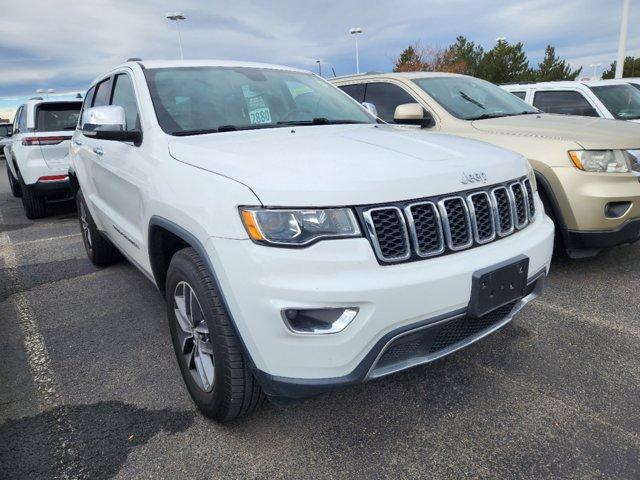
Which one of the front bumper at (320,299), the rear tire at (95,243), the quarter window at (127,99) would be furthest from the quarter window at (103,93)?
the front bumper at (320,299)

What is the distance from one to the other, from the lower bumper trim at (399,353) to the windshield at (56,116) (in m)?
7.28

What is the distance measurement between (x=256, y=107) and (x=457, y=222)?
5.37ft

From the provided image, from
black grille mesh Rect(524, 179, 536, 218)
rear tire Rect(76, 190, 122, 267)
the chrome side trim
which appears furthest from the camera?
rear tire Rect(76, 190, 122, 267)

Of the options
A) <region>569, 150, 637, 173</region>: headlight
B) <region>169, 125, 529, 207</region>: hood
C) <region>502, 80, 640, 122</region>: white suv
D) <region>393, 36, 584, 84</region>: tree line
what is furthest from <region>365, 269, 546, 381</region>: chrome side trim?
<region>393, 36, 584, 84</region>: tree line

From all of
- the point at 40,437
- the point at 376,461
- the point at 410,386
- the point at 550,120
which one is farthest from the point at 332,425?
the point at 550,120

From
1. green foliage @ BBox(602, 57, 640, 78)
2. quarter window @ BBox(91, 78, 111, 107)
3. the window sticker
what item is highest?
quarter window @ BBox(91, 78, 111, 107)

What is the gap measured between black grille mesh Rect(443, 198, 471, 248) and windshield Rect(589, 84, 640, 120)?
6.20 m

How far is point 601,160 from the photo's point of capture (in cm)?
363

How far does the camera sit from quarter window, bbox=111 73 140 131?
3018 mm

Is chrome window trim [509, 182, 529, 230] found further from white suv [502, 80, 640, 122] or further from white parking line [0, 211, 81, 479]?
white suv [502, 80, 640, 122]

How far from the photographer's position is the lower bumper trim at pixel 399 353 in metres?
1.78

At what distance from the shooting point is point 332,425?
2248 millimetres

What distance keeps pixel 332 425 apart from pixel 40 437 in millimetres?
1384

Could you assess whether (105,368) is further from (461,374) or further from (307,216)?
(461,374)
